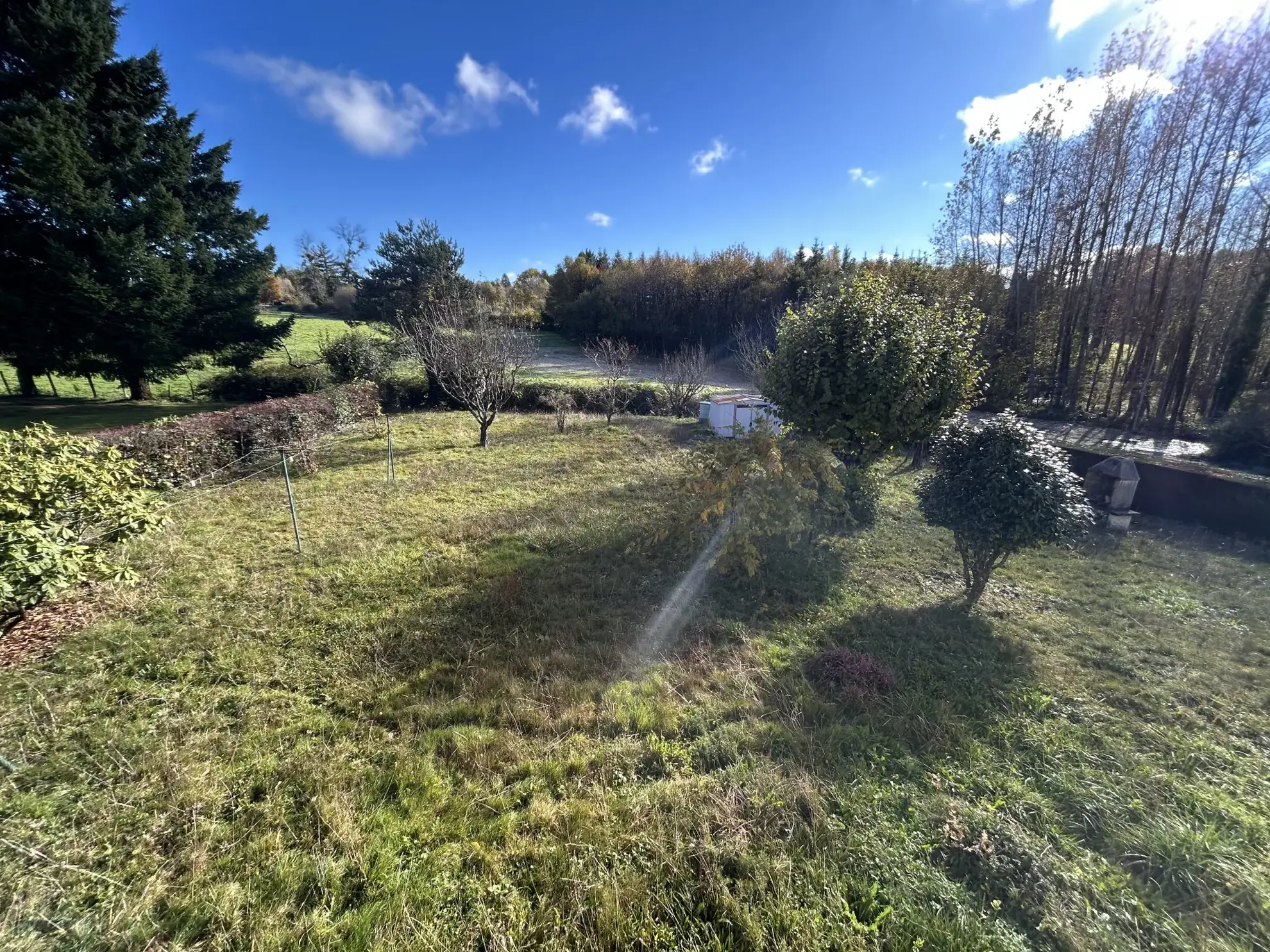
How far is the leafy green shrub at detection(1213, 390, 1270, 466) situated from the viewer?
→ 8.77 metres

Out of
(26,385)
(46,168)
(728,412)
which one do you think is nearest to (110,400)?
(26,385)

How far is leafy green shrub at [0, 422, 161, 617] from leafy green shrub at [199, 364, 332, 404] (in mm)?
10314

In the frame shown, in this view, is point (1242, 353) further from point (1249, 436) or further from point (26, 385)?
point (26, 385)

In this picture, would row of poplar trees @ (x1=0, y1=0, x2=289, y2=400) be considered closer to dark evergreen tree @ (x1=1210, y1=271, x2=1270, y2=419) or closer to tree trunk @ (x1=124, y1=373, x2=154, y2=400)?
tree trunk @ (x1=124, y1=373, x2=154, y2=400)

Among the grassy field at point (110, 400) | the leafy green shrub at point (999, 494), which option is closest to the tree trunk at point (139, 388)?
the grassy field at point (110, 400)

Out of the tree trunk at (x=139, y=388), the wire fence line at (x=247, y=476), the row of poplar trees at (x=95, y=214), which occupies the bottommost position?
the wire fence line at (x=247, y=476)

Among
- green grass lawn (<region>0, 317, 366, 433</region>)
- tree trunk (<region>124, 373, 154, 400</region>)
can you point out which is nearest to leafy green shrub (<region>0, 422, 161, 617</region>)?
green grass lawn (<region>0, 317, 366, 433</region>)

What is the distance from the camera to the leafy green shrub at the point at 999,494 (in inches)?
159

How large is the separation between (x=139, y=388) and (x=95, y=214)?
16.2ft

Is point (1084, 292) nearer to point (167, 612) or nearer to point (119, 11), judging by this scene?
point (167, 612)

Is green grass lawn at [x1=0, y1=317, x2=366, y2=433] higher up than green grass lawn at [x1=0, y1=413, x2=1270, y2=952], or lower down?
higher up

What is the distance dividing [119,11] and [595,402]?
15.9m

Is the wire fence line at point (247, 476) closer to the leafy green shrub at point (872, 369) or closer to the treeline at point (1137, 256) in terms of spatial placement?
the leafy green shrub at point (872, 369)

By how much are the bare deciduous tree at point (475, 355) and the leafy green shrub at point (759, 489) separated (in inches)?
270
